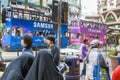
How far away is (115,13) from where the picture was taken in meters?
91.4

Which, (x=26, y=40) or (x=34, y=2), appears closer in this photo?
(x=26, y=40)

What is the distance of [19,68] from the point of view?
5.10 metres

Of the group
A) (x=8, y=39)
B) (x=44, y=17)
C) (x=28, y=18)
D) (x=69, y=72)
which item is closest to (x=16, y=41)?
(x=8, y=39)

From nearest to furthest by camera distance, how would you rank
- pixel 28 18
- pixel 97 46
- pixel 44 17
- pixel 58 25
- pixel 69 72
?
1. pixel 97 46
2. pixel 69 72
3. pixel 58 25
4. pixel 28 18
5. pixel 44 17

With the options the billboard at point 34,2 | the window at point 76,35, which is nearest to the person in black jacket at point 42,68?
the window at point 76,35

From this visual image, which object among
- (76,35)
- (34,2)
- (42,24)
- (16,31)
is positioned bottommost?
(76,35)

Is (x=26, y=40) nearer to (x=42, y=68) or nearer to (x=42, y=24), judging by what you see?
(x=42, y=68)

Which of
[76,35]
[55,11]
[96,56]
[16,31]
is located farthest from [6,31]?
[96,56]

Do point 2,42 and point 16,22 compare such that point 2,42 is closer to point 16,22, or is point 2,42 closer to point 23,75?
point 16,22

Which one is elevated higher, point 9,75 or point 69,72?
point 9,75

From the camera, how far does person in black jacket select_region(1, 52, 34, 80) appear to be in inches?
199

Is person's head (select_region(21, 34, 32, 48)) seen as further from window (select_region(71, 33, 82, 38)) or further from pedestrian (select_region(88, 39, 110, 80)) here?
window (select_region(71, 33, 82, 38))

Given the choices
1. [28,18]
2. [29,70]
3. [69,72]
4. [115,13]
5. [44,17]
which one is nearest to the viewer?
[29,70]

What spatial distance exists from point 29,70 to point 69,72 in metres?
5.03
